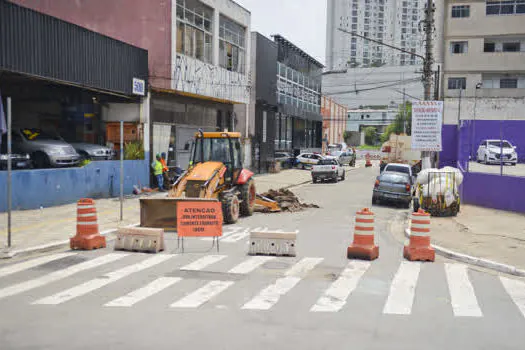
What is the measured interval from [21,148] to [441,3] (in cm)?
4310

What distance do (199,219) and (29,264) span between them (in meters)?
3.70

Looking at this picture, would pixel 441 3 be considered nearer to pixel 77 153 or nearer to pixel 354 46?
pixel 77 153

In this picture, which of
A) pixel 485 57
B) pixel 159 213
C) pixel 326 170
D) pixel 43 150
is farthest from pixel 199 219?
pixel 485 57

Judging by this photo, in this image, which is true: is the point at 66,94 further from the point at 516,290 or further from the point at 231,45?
the point at 516,290

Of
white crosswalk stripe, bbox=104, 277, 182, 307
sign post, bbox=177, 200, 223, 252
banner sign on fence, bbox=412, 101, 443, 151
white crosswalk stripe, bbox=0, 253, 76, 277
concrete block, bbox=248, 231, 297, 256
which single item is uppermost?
banner sign on fence, bbox=412, 101, 443, 151

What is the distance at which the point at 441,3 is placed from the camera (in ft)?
163

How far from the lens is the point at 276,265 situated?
10531 millimetres

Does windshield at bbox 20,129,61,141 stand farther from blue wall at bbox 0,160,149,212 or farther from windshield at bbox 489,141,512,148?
windshield at bbox 489,141,512,148

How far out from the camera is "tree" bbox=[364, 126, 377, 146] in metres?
118

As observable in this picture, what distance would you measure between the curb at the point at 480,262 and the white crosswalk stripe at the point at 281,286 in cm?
327

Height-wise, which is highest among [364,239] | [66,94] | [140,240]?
[66,94]

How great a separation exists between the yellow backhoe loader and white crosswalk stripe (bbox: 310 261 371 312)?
4949mm

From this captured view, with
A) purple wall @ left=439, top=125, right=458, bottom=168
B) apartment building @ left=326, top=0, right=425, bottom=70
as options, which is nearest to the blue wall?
purple wall @ left=439, top=125, right=458, bottom=168

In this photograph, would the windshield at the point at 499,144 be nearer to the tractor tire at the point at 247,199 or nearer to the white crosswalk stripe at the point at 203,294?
the tractor tire at the point at 247,199
